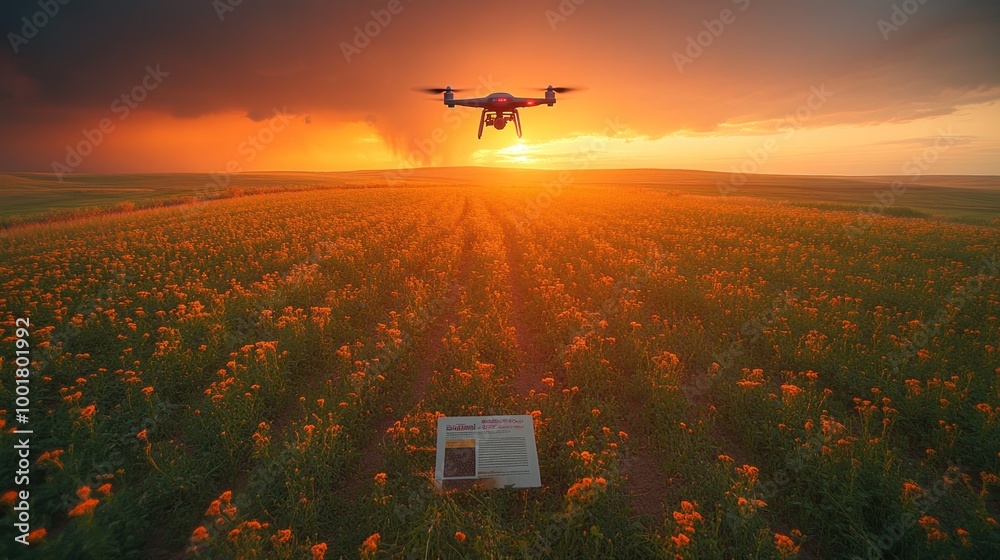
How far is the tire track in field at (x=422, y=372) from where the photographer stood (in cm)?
515

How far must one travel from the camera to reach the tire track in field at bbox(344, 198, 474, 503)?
203 inches

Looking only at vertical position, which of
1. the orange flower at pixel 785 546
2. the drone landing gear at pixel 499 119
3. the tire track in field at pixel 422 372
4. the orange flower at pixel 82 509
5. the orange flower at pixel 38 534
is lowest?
the tire track in field at pixel 422 372

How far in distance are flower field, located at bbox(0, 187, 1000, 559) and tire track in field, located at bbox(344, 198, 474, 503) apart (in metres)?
0.06

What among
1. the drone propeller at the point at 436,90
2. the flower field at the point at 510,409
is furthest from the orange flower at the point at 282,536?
the drone propeller at the point at 436,90

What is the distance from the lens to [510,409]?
618 centimetres

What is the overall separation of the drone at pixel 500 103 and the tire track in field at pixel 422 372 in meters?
5.63

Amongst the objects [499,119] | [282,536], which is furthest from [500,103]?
[282,536]

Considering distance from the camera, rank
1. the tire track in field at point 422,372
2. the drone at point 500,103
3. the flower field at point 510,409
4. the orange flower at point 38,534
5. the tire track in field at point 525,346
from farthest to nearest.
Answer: the drone at point 500,103, the tire track in field at point 525,346, the tire track in field at point 422,372, the flower field at point 510,409, the orange flower at point 38,534

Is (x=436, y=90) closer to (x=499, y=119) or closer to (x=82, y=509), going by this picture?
(x=499, y=119)

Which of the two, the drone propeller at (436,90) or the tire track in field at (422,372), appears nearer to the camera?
the tire track in field at (422,372)

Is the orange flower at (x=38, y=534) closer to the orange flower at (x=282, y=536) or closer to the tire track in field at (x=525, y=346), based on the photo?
the orange flower at (x=282, y=536)

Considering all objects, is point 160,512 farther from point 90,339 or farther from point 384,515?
point 90,339

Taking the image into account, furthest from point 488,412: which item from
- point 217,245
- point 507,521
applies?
point 217,245

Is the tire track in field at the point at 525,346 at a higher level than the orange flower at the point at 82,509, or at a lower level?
lower
